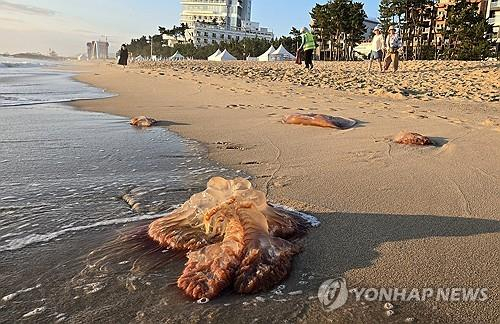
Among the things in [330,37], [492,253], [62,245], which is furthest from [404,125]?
[330,37]

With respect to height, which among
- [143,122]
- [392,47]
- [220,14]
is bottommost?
[143,122]

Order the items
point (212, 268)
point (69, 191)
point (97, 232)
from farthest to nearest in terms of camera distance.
Answer: 1. point (69, 191)
2. point (97, 232)
3. point (212, 268)

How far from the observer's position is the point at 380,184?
3.29m

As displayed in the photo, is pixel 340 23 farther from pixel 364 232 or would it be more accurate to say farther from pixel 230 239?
pixel 230 239

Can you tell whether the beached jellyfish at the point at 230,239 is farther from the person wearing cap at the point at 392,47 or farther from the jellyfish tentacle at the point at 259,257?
the person wearing cap at the point at 392,47

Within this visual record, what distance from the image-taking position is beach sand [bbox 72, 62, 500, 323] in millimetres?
1920

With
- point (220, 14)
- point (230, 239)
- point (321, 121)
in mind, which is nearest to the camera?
point (230, 239)

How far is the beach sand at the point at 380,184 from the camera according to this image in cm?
192

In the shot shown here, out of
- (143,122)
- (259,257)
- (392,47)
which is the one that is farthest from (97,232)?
(392,47)

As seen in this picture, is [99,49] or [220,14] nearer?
[99,49]

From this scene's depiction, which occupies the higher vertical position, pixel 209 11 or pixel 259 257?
pixel 209 11

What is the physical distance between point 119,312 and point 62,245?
78 cm

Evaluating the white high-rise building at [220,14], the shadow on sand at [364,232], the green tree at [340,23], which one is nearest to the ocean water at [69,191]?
the shadow on sand at [364,232]

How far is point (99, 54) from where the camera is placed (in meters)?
132
